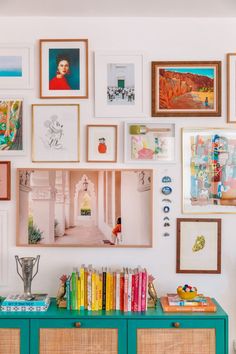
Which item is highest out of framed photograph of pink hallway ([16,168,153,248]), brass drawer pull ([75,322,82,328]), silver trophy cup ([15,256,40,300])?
framed photograph of pink hallway ([16,168,153,248])

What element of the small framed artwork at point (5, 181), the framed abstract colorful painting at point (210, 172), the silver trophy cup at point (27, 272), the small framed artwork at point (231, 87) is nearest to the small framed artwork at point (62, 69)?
the small framed artwork at point (5, 181)

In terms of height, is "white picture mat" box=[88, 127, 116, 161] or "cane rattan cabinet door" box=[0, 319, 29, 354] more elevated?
"white picture mat" box=[88, 127, 116, 161]

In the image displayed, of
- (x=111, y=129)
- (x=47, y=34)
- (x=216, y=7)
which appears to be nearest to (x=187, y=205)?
(x=111, y=129)

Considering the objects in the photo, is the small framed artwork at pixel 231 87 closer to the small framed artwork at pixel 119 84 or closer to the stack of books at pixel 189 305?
the small framed artwork at pixel 119 84

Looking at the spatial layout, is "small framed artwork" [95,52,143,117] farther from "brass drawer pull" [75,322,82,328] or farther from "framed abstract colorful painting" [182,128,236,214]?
"brass drawer pull" [75,322,82,328]

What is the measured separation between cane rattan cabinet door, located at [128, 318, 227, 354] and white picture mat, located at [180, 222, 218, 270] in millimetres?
427

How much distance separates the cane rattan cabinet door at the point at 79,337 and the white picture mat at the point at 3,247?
1.55 feet

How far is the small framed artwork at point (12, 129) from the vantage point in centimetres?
299

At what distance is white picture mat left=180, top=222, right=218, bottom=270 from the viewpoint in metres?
2.98

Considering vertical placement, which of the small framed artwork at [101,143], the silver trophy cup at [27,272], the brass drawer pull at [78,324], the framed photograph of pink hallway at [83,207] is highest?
the small framed artwork at [101,143]

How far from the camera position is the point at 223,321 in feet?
8.63

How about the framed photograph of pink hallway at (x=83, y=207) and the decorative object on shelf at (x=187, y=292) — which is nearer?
the decorative object on shelf at (x=187, y=292)

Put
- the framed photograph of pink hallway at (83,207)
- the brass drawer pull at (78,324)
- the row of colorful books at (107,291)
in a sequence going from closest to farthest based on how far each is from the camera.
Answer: the brass drawer pull at (78,324) → the row of colorful books at (107,291) → the framed photograph of pink hallway at (83,207)

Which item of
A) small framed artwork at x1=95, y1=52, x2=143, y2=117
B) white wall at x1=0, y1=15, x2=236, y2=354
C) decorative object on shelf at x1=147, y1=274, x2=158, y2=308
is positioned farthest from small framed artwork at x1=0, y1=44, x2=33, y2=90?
decorative object on shelf at x1=147, y1=274, x2=158, y2=308
